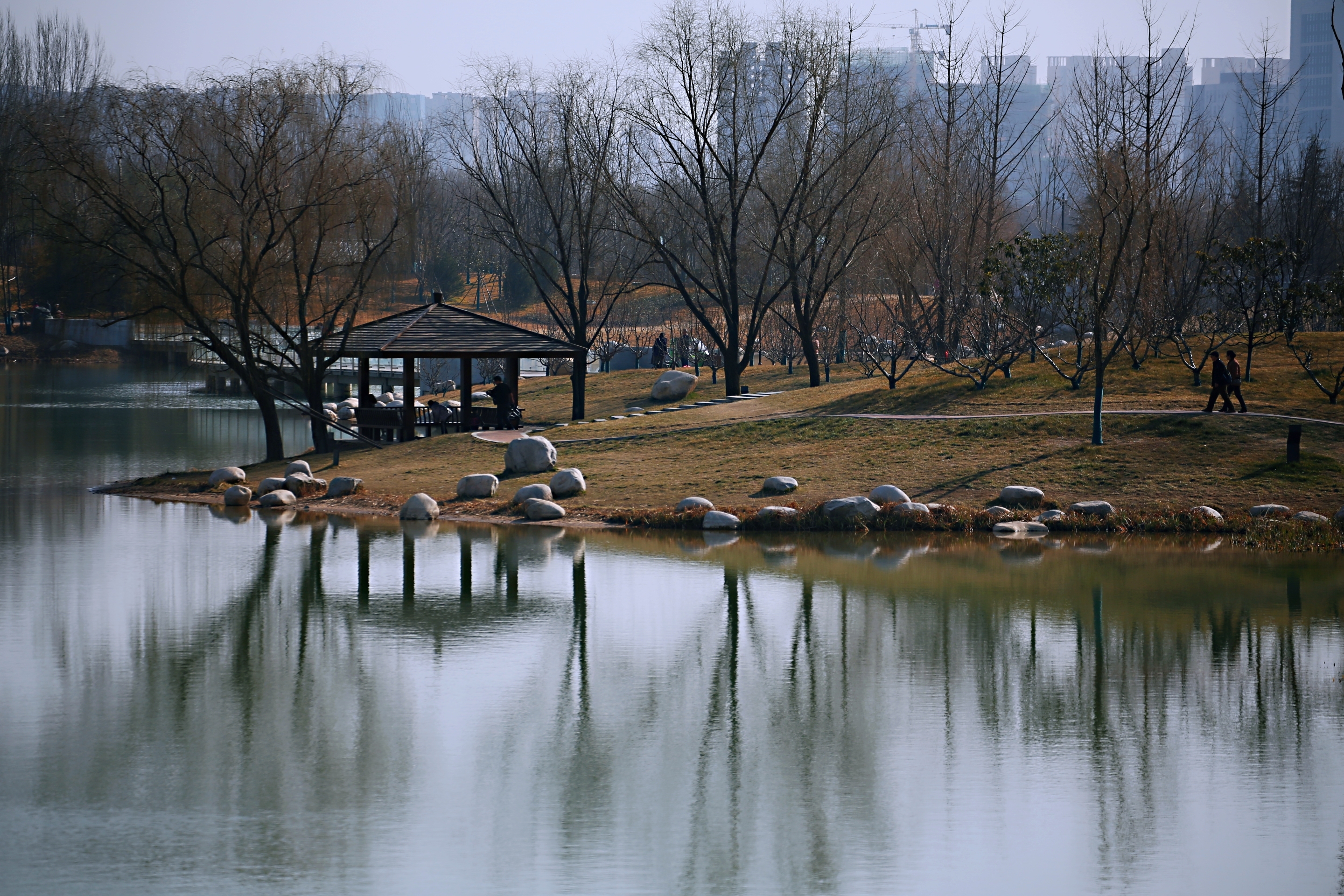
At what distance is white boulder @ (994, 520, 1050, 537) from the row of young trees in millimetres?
3767

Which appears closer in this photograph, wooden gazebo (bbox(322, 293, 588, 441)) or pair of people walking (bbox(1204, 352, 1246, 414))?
pair of people walking (bbox(1204, 352, 1246, 414))

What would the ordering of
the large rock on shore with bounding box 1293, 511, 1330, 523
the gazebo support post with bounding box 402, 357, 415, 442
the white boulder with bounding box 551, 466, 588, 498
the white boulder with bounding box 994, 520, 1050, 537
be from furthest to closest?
the gazebo support post with bounding box 402, 357, 415, 442
the white boulder with bounding box 551, 466, 588, 498
the white boulder with bounding box 994, 520, 1050, 537
the large rock on shore with bounding box 1293, 511, 1330, 523

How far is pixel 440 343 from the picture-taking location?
28547mm

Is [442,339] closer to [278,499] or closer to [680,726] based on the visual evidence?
[278,499]

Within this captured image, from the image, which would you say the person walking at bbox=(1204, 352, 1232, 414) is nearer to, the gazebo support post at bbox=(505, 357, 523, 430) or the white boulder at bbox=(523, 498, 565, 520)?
the white boulder at bbox=(523, 498, 565, 520)

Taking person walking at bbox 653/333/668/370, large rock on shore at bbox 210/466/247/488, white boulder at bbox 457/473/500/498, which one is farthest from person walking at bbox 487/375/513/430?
person walking at bbox 653/333/668/370

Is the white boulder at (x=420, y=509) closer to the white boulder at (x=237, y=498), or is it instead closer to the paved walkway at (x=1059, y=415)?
the white boulder at (x=237, y=498)

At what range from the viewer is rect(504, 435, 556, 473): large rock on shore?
23.1 metres

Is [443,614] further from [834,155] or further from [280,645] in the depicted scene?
[834,155]

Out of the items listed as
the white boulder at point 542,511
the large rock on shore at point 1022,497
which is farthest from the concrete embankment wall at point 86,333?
the large rock on shore at point 1022,497

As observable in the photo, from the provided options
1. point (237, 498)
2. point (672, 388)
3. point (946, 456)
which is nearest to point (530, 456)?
point (237, 498)

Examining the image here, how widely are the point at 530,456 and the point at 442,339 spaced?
22.4 feet

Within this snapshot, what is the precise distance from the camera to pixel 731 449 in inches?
953

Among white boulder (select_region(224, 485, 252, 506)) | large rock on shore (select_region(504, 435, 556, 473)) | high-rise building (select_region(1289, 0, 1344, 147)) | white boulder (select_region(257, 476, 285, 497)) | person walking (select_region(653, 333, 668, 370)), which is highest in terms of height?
high-rise building (select_region(1289, 0, 1344, 147))
